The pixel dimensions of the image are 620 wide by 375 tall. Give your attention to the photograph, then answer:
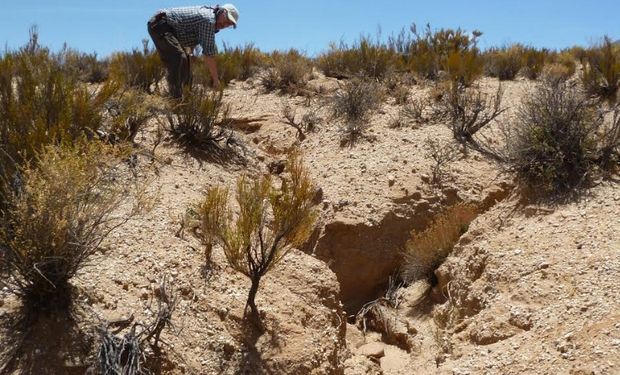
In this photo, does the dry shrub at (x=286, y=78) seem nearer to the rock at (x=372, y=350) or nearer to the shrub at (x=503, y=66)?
the shrub at (x=503, y=66)

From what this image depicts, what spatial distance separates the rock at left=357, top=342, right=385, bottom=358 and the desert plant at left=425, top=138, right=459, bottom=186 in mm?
2146

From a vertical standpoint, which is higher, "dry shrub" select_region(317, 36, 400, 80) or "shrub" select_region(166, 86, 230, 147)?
"dry shrub" select_region(317, 36, 400, 80)

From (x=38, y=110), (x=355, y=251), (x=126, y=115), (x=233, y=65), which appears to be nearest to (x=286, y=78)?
(x=233, y=65)

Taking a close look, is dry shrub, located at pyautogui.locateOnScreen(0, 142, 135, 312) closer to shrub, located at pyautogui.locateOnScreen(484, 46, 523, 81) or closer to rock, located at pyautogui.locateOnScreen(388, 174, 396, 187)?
rock, located at pyautogui.locateOnScreen(388, 174, 396, 187)

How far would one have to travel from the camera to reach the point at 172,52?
799cm

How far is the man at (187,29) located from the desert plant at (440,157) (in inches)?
103

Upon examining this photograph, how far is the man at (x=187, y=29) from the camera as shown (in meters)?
7.90

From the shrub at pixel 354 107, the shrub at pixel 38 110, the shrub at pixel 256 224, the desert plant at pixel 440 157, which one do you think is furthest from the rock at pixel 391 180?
the shrub at pixel 38 110

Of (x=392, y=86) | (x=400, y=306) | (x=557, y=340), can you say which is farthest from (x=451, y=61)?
(x=557, y=340)

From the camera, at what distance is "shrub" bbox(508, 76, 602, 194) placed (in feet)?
20.8

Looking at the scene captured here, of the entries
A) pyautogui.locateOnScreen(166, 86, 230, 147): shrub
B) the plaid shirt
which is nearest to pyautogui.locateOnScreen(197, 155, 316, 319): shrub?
pyautogui.locateOnScreen(166, 86, 230, 147): shrub

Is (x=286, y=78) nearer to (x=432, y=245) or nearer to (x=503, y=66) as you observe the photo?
(x=503, y=66)

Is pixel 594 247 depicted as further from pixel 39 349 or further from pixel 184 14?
pixel 184 14

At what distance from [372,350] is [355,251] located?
1331mm
